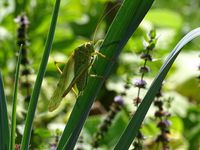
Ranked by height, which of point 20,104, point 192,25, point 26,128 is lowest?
point 26,128

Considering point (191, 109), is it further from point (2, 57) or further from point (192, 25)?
point (192, 25)

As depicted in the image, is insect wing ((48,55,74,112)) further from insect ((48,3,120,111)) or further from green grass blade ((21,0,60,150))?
green grass blade ((21,0,60,150))

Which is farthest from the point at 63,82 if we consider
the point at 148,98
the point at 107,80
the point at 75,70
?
the point at 107,80

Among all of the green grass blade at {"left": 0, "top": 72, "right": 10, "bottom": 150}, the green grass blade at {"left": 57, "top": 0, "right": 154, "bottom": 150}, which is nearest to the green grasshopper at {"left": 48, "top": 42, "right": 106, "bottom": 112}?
the green grass blade at {"left": 57, "top": 0, "right": 154, "bottom": 150}

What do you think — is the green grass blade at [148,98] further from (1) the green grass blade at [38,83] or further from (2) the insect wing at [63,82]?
(2) the insect wing at [63,82]

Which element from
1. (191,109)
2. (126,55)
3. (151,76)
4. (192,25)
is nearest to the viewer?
(191,109)

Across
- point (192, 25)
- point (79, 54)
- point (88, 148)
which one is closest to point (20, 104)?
point (88, 148)

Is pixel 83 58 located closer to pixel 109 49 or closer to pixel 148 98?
pixel 109 49
